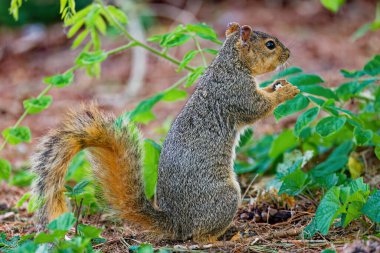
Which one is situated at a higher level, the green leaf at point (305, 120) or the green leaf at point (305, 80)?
the green leaf at point (305, 80)

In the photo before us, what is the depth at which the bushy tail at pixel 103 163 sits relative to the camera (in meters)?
2.88

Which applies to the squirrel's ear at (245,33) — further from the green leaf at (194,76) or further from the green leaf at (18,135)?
the green leaf at (18,135)

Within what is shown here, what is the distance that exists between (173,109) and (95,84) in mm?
1223

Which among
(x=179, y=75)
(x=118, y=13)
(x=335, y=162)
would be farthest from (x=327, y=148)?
(x=179, y=75)

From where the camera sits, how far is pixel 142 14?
8516mm

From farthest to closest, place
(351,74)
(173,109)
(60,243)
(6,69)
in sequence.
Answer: (6,69), (173,109), (351,74), (60,243)

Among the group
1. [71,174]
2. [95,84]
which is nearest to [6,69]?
[95,84]

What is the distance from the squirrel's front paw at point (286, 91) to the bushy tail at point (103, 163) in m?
0.81

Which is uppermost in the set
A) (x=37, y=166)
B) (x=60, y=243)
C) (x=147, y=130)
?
(x=147, y=130)

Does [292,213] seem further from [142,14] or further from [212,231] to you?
[142,14]

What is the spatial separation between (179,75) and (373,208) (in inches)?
187

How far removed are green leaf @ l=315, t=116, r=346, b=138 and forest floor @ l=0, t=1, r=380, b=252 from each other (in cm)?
45

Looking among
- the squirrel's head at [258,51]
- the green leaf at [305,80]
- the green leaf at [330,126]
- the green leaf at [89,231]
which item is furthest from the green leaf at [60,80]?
the green leaf at [330,126]

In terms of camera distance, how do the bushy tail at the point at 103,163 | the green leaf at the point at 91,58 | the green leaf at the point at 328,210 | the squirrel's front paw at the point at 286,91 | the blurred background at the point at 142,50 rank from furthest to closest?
the blurred background at the point at 142,50 < the green leaf at the point at 91,58 < the squirrel's front paw at the point at 286,91 < the bushy tail at the point at 103,163 < the green leaf at the point at 328,210
